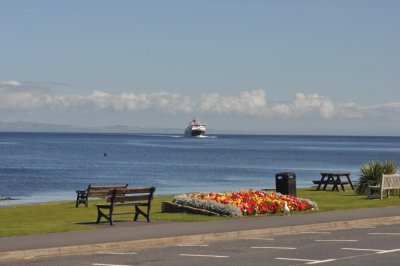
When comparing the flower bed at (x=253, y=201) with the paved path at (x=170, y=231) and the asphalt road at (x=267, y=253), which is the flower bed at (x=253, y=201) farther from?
the asphalt road at (x=267, y=253)

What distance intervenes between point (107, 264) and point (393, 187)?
825 inches

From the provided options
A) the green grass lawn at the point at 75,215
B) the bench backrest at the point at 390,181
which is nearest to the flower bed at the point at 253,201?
the green grass lawn at the point at 75,215

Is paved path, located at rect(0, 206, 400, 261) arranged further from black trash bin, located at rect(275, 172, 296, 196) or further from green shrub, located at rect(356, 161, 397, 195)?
green shrub, located at rect(356, 161, 397, 195)

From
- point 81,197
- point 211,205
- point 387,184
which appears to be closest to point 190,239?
point 211,205

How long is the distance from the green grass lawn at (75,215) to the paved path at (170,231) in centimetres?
104

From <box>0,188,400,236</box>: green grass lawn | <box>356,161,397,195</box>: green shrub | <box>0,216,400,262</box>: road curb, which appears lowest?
<box>0,216,400,262</box>: road curb

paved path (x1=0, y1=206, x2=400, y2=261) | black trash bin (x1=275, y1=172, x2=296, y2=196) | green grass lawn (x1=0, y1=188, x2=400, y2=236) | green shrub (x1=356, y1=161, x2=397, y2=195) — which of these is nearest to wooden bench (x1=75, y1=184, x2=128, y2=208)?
green grass lawn (x1=0, y1=188, x2=400, y2=236)

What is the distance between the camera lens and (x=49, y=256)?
1739 centimetres

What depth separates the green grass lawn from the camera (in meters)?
22.2

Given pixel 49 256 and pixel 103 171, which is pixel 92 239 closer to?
pixel 49 256

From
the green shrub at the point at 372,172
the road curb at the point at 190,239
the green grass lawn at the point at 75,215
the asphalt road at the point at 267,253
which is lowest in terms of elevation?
the asphalt road at the point at 267,253

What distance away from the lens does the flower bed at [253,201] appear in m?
26.2

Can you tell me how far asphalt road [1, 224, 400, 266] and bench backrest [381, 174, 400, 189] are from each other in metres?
13.6

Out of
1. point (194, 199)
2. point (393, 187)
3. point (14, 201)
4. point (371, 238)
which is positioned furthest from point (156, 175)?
point (371, 238)
